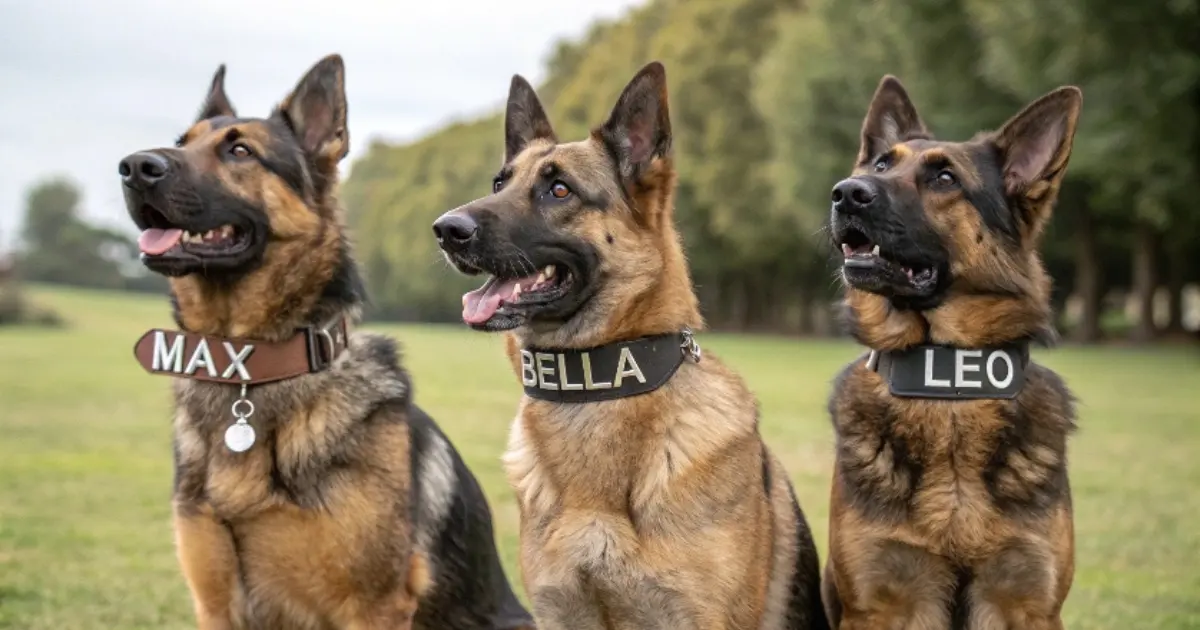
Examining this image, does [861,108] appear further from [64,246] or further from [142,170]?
[64,246]

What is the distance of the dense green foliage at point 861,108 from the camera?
21.6 m

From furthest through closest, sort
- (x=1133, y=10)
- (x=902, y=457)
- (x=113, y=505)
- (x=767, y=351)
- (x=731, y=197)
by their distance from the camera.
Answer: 1. (x=731, y=197)
2. (x=767, y=351)
3. (x=1133, y=10)
4. (x=113, y=505)
5. (x=902, y=457)

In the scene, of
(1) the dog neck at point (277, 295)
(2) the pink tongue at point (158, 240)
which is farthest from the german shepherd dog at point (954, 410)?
(2) the pink tongue at point (158, 240)

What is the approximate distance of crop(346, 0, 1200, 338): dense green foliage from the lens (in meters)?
21.6

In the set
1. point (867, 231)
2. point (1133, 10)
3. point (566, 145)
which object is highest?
point (1133, 10)

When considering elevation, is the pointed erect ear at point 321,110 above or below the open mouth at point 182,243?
above

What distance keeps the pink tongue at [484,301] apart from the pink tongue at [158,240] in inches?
43.9

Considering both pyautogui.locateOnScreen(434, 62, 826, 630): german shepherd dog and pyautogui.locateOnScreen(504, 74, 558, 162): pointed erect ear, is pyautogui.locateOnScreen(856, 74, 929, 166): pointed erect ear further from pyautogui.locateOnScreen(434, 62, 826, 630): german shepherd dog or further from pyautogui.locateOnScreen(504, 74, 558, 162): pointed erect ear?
pyautogui.locateOnScreen(504, 74, 558, 162): pointed erect ear

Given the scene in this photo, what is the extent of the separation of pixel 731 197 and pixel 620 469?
115 ft

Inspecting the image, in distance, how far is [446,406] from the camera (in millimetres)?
16062

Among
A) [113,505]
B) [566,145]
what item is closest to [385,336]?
[566,145]

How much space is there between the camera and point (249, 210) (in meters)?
4.20

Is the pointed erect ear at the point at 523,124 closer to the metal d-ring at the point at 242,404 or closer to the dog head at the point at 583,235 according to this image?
the dog head at the point at 583,235

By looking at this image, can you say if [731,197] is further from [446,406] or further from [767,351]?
[446,406]
